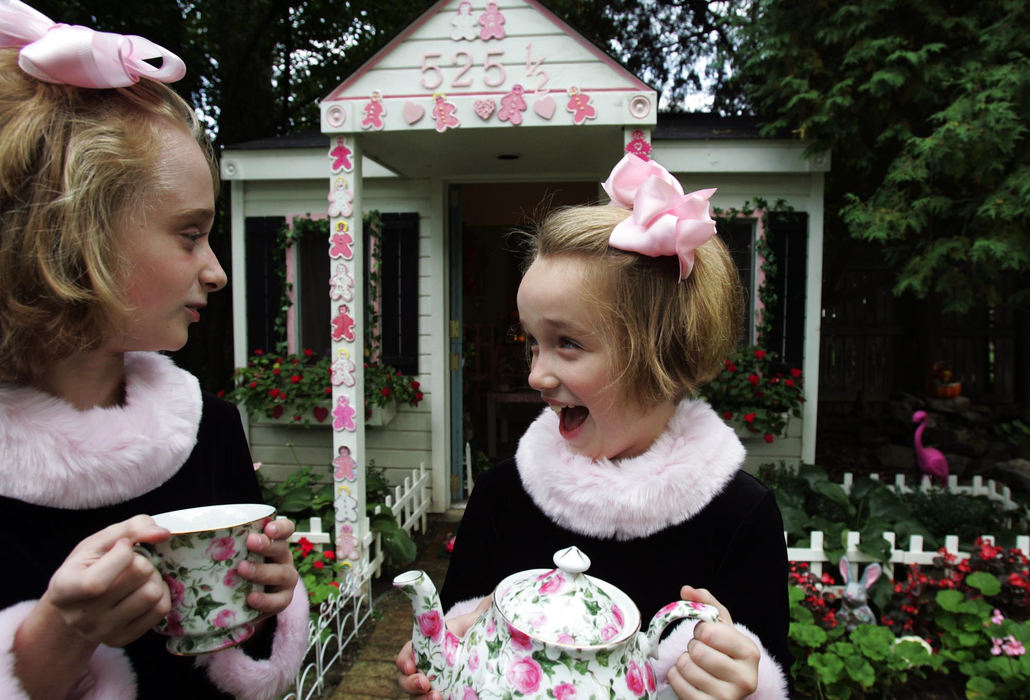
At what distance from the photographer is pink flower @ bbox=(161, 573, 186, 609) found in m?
0.88

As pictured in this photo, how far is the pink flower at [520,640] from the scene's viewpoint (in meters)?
0.77

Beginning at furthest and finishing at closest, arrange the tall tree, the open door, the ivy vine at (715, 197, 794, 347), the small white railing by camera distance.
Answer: the tall tree < the open door < the ivy vine at (715, 197, 794, 347) < the small white railing

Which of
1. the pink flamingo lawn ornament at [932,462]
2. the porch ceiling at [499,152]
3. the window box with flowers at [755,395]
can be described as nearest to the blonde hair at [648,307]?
the porch ceiling at [499,152]

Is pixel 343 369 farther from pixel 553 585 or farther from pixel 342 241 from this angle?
pixel 553 585

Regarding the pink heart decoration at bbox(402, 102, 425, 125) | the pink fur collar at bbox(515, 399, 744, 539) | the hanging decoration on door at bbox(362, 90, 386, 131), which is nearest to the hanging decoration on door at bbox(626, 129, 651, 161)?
the pink heart decoration at bbox(402, 102, 425, 125)

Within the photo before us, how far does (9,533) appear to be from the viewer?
94 cm

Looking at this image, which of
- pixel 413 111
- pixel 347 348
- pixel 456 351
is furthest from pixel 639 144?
pixel 456 351

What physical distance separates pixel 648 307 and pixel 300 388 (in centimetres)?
371

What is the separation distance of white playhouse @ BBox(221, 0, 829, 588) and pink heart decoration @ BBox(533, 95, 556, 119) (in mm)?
89

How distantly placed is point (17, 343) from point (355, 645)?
2566 mm

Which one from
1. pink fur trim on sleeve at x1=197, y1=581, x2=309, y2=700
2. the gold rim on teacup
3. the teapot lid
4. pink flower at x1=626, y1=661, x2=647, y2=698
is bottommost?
pink fur trim on sleeve at x1=197, y1=581, x2=309, y2=700

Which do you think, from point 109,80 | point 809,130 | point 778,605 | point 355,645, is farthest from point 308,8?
point 778,605

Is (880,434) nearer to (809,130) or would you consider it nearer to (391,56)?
(809,130)

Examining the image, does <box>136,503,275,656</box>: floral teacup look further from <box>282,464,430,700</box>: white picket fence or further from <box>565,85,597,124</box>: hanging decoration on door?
<box>565,85,597,124</box>: hanging decoration on door
